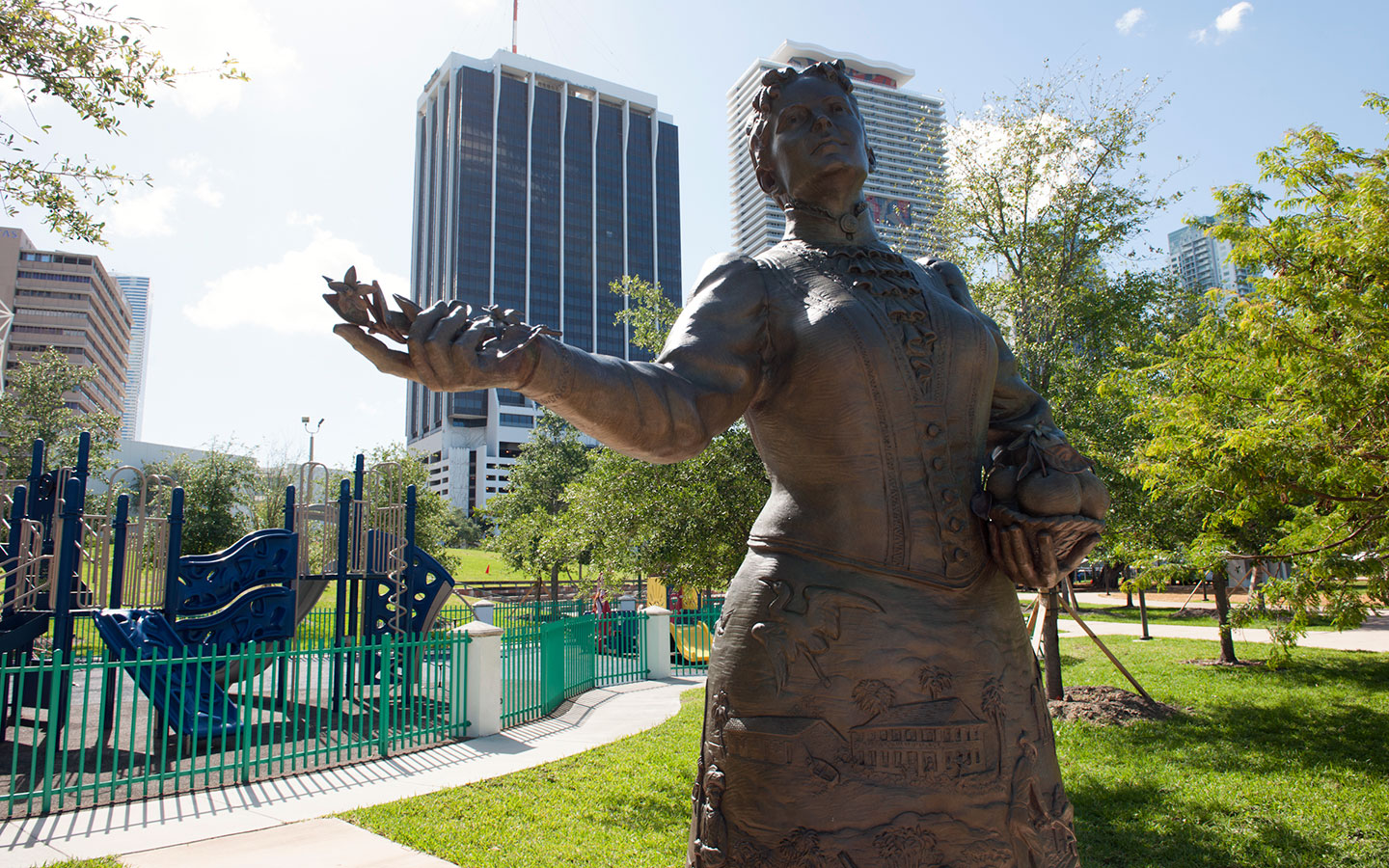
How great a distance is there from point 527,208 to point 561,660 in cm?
9440

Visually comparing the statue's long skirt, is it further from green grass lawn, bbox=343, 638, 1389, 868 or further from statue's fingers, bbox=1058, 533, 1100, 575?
green grass lawn, bbox=343, 638, 1389, 868

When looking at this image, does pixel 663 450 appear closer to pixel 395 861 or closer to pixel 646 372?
pixel 646 372

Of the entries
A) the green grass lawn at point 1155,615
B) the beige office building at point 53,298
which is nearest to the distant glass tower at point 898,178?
the green grass lawn at point 1155,615

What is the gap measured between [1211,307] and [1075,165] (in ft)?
13.5

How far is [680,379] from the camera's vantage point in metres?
1.89

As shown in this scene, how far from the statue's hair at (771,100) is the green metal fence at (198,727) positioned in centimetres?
615

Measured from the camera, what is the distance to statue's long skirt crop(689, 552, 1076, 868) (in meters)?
1.75

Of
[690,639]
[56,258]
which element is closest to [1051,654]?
[690,639]

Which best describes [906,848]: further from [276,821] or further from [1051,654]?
[1051,654]

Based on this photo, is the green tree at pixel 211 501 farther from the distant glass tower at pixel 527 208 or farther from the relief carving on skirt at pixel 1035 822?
the distant glass tower at pixel 527 208

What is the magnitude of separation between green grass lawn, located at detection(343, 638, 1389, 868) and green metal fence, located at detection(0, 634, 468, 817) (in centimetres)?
198

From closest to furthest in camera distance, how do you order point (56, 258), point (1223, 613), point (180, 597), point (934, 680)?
point (934, 680) → point (180, 597) → point (1223, 613) → point (56, 258)

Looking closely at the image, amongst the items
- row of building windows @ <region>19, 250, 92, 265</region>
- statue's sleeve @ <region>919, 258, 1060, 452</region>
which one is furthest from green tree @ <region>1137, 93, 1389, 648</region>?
row of building windows @ <region>19, 250, 92, 265</region>

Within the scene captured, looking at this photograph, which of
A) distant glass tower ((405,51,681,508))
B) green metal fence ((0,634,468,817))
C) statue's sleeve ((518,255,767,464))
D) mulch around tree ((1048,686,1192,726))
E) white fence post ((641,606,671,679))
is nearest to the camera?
statue's sleeve ((518,255,767,464))
